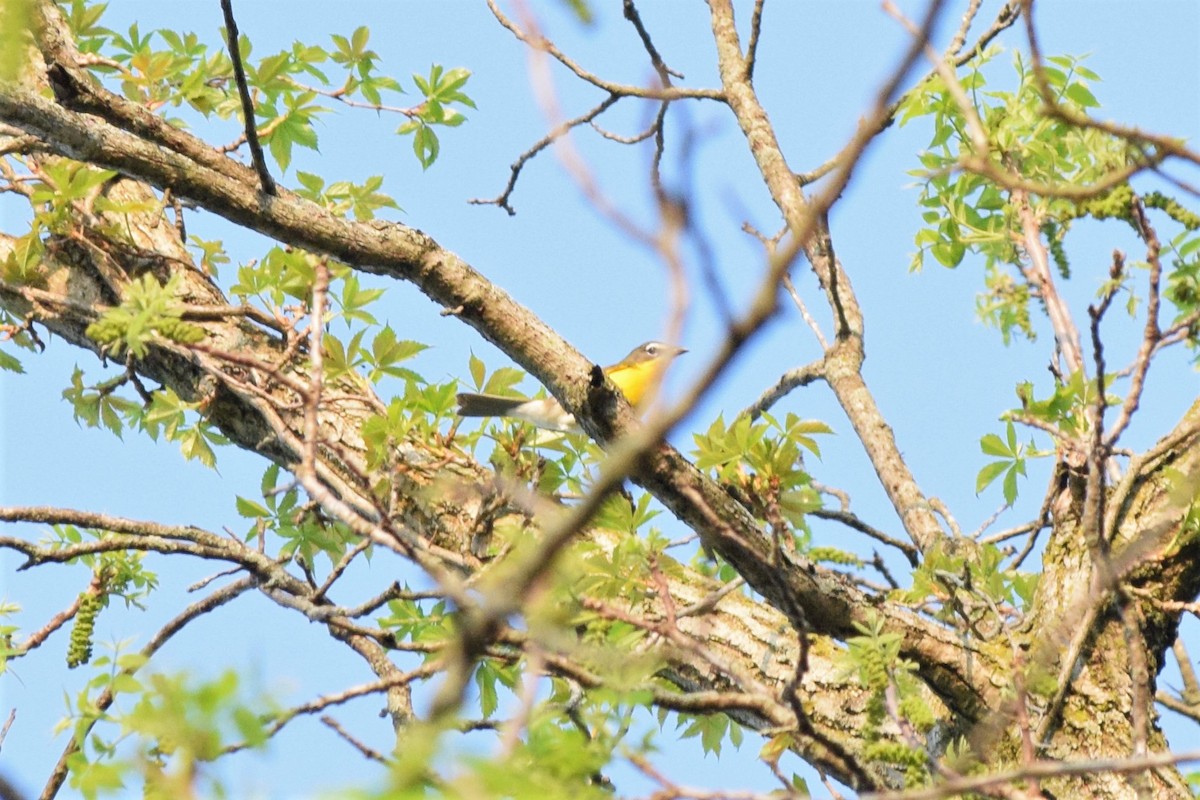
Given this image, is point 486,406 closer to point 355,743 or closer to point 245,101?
point 245,101

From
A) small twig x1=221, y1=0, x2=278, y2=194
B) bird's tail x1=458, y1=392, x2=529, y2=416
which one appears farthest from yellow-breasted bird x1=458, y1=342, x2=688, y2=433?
small twig x1=221, y1=0, x2=278, y2=194

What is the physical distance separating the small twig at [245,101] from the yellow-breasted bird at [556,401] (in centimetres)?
121

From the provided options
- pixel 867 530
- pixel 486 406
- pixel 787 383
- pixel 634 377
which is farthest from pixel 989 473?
pixel 634 377

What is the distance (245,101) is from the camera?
A: 3600mm

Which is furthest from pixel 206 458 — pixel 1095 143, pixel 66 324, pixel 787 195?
pixel 1095 143

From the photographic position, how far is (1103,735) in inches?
156

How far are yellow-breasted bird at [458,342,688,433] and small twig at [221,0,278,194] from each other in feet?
3.97

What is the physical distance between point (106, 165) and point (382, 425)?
1.19 metres

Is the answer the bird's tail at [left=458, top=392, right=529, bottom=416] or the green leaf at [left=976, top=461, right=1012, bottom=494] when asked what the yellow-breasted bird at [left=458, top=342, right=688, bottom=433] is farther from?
the green leaf at [left=976, top=461, right=1012, bottom=494]

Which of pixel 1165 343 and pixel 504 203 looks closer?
pixel 1165 343

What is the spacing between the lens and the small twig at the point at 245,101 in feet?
11.1

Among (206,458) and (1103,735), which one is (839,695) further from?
(206,458)

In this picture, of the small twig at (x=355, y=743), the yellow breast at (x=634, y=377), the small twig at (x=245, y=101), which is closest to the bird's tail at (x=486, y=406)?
the small twig at (x=245, y=101)

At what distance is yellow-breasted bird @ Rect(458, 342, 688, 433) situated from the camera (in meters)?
2.26
